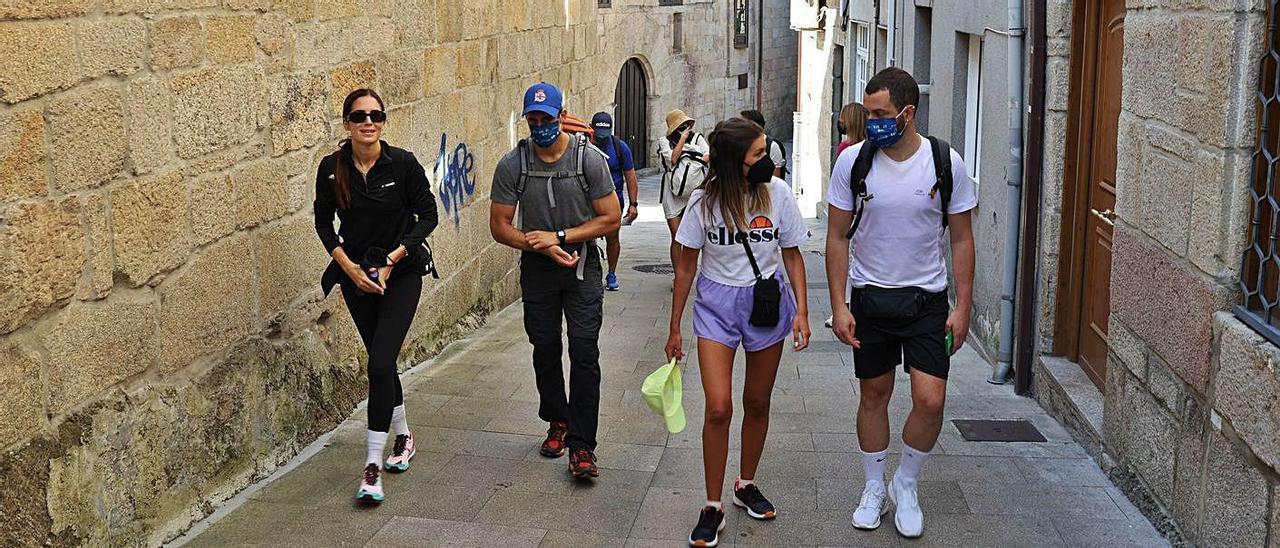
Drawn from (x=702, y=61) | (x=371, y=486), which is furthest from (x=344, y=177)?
(x=702, y=61)

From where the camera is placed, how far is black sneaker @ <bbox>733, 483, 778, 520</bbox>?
503 cm

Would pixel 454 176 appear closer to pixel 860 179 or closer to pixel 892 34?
pixel 860 179

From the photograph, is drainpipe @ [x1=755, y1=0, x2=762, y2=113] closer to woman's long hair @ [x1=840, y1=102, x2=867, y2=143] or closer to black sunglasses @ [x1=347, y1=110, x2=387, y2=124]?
woman's long hair @ [x1=840, y1=102, x2=867, y2=143]

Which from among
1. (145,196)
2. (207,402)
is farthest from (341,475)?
(145,196)

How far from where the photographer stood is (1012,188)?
25.3 feet

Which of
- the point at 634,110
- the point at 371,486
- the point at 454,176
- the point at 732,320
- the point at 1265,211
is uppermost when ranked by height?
the point at 1265,211

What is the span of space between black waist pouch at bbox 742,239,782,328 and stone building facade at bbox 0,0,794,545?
1970 mm

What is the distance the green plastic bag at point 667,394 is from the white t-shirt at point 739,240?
14.3 inches

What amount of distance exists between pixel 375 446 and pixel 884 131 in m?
2.21

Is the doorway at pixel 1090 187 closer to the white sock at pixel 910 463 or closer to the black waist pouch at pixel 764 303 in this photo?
the white sock at pixel 910 463

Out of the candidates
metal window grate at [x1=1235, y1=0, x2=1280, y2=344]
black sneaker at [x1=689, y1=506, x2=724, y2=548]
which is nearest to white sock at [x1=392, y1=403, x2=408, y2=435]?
black sneaker at [x1=689, y1=506, x2=724, y2=548]

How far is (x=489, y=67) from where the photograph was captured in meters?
9.59

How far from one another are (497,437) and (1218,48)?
331 cm

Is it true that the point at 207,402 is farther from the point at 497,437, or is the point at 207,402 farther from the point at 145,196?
the point at 497,437
